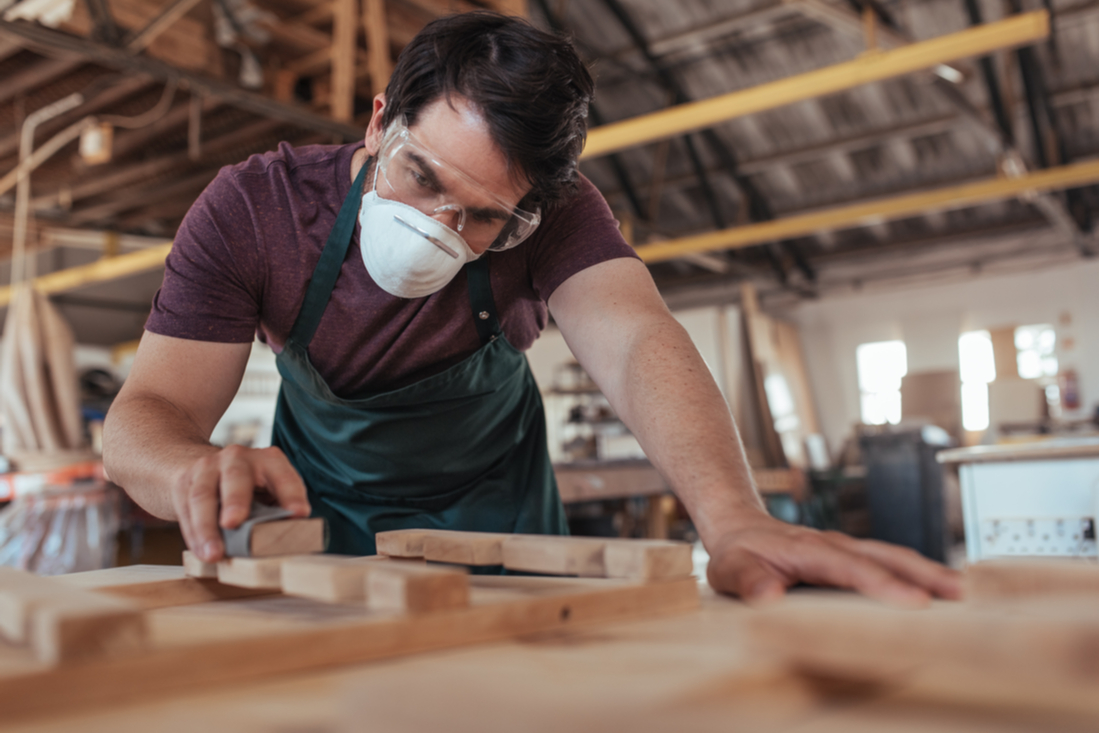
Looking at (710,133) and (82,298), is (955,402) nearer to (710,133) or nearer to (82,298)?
(710,133)

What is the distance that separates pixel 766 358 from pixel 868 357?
233 centimetres

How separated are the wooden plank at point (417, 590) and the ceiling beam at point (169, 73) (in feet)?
14.0

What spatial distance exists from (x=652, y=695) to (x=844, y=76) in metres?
5.46

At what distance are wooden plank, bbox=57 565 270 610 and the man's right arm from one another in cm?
8

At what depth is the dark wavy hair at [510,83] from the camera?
1.28 metres

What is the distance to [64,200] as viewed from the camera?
22.1ft

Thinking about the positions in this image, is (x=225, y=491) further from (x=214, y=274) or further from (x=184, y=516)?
(x=214, y=274)

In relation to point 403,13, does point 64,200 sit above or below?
below

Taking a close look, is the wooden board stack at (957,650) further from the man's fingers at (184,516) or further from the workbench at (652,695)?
the man's fingers at (184,516)

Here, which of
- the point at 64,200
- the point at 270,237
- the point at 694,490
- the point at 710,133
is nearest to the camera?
the point at 694,490

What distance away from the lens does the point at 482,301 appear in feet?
5.20

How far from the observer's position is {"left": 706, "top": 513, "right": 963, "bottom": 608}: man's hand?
0.79 meters

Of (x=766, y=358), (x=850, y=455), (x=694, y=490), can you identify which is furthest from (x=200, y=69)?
(x=850, y=455)

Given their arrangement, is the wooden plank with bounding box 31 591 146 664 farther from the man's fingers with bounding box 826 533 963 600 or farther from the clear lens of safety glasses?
the clear lens of safety glasses
